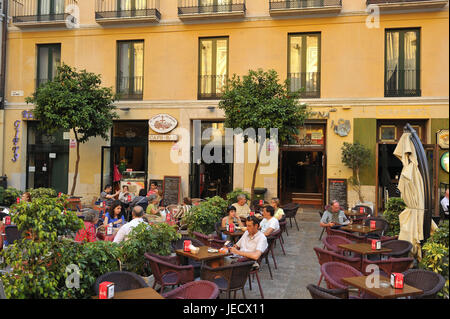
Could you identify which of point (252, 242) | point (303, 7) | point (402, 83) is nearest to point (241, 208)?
point (252, 242)

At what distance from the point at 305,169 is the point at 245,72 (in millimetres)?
4831

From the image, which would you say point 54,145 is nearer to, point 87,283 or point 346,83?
point 346,83

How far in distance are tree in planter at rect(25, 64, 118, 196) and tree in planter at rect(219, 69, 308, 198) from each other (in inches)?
205

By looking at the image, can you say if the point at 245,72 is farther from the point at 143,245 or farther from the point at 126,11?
the point at 143,245

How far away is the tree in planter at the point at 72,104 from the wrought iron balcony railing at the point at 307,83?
7.44m

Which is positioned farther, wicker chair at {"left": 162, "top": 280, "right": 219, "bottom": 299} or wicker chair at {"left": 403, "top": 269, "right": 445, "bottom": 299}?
wicker chair at {"left": 403, "top": 269, "right": 445, "bottom": 299}

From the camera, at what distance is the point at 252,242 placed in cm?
630

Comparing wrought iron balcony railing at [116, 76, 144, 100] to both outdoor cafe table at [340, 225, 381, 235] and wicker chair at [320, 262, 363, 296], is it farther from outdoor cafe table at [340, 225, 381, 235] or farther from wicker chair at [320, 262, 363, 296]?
wicker chair at [320, 262, 363, 296]

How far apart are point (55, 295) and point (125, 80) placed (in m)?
14.0

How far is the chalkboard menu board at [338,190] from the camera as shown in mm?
14430

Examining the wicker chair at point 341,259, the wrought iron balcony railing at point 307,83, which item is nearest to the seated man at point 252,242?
the wicker chair at point 341,259

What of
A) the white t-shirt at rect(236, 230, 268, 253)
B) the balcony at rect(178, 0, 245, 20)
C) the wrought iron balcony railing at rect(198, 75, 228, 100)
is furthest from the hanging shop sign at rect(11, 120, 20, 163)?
the white t-shirt at rect(236, 230, 268, 253)

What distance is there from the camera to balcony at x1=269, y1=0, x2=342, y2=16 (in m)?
14.5

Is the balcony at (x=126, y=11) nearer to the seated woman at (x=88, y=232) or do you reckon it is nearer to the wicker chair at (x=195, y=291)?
the seated woman at (x=88, y=232)
